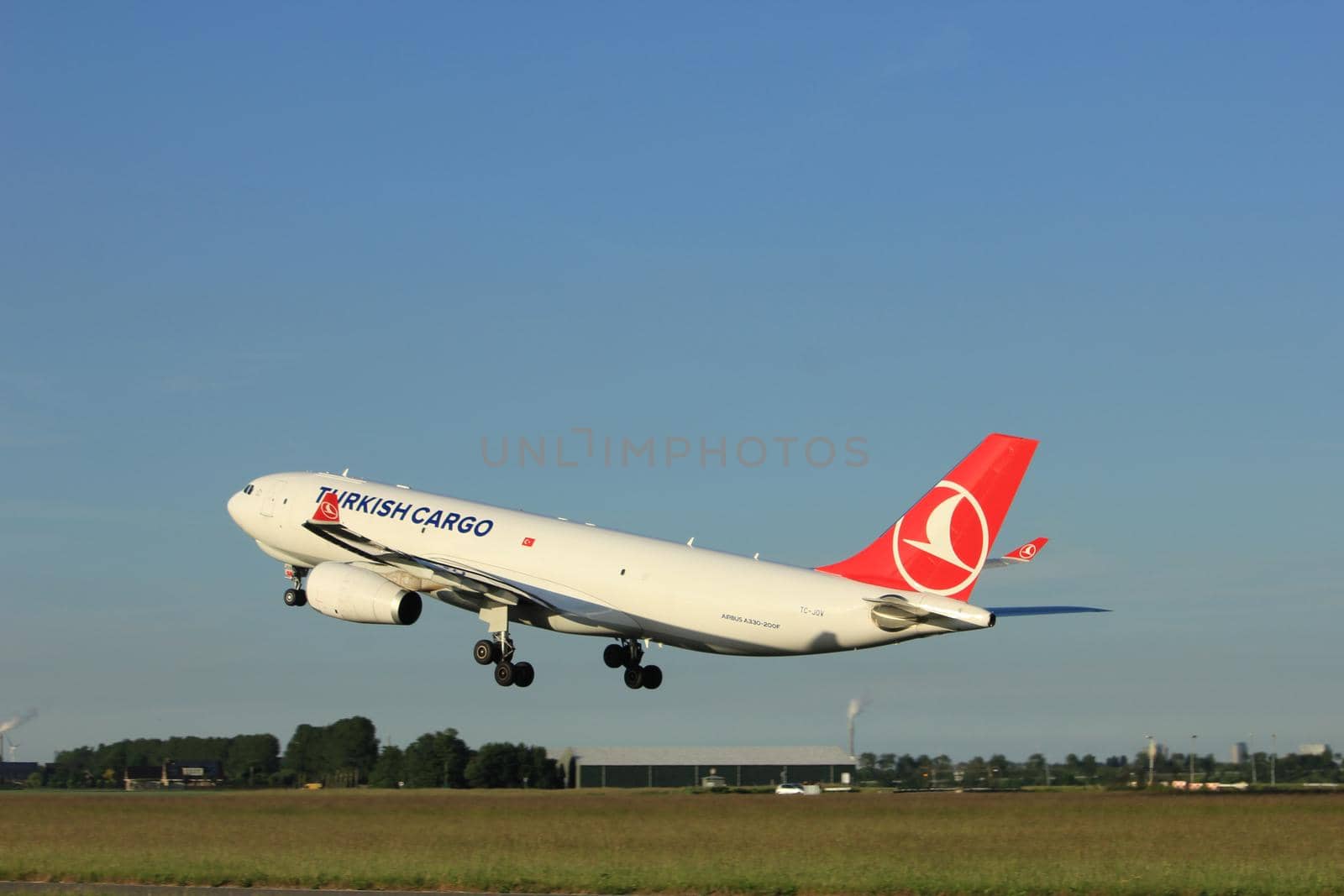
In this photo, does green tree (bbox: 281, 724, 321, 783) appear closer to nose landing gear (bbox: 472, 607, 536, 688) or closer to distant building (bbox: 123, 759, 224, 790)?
distant building (bbox: 123, 759, 224, 790)

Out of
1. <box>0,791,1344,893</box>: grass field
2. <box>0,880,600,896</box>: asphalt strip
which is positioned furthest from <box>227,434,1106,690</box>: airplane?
<box>0,880,600,896</box>: asphalt strip

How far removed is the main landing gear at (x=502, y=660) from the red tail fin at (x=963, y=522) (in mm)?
12785

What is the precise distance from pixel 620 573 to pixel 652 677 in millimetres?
6012

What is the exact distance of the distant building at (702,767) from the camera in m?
87.2

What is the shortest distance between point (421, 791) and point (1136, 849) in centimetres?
3680

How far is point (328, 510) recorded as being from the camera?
5988cm

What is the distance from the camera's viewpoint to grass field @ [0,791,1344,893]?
121 ft

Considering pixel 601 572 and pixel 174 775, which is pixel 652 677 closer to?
pixel 601 572

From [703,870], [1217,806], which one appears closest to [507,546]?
[703,870]

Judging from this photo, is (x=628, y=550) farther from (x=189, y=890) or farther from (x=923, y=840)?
(x=189, y=890)

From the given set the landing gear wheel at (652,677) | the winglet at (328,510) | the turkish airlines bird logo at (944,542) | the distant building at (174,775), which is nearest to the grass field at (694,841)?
the landing gear wheel at (652,677)

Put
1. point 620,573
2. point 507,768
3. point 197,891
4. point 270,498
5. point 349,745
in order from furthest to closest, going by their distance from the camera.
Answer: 1. point 349,745
2. point 507,768
3. point 270,498
4. point 620,573
5. point 197,891

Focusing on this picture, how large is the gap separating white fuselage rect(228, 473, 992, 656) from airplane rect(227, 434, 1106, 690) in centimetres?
5

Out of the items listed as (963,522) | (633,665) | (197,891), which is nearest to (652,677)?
(633,665)
